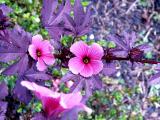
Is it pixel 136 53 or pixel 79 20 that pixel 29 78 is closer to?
pixel 79 20

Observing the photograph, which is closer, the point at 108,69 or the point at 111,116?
the point at 108,69

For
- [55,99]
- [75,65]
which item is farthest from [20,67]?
[55,99]

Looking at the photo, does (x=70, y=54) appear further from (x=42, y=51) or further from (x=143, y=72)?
(x=143, y=72)

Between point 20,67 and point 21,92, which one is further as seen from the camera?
point 21,92

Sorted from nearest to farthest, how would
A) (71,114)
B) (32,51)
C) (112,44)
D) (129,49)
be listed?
(71,114), (32,51), (129,49), (112,44)

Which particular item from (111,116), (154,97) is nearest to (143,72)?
(154,97)

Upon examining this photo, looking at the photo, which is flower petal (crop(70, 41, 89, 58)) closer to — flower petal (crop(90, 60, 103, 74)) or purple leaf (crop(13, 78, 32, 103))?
flower petal (crop(90, 60, 103, 74))

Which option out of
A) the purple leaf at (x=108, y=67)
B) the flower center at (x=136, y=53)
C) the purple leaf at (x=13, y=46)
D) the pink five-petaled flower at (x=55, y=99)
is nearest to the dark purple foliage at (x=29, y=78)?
the purple leaf at (x=13, y=46)
